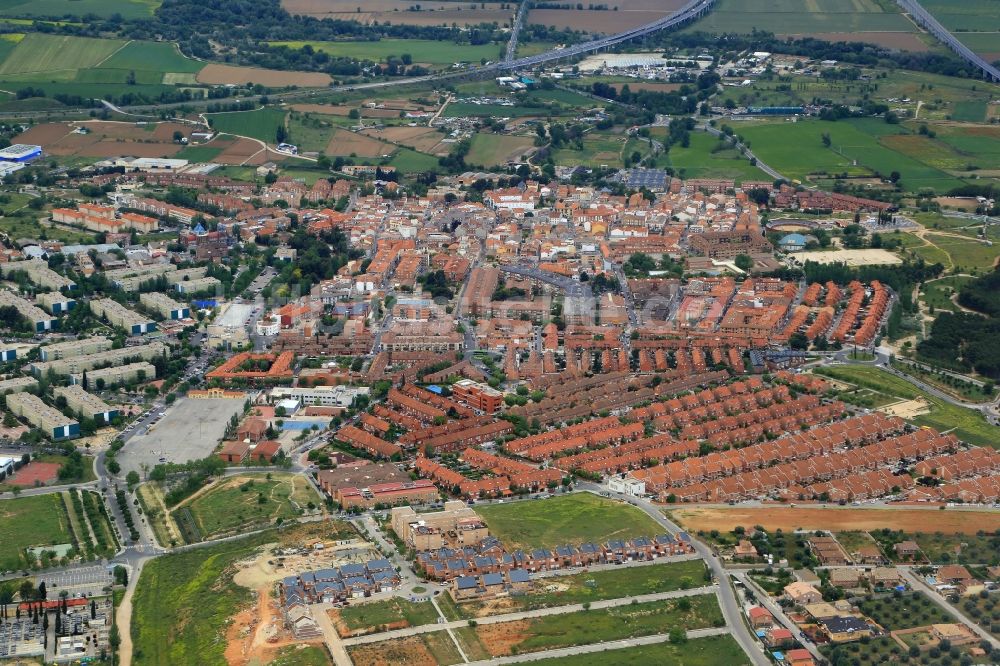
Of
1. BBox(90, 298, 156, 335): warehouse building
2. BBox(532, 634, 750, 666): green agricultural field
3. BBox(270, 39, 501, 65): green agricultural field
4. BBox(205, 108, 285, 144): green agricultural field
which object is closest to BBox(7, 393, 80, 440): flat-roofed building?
BBox(90, 298, 156, 335): warehouse building

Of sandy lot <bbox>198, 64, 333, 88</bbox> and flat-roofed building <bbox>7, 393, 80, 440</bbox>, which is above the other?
sandy lot <bbox>198, 64, 333, 88</bbox>

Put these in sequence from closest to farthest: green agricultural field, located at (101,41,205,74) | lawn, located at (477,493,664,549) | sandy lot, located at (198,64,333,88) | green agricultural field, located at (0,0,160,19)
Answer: lawn, located at (477,493,664,549) < sandy lot, located at (198,64,333,88) < green agricultural field, located at (101,41,205,74) < green agricultural field, located at (0,0,160,19)

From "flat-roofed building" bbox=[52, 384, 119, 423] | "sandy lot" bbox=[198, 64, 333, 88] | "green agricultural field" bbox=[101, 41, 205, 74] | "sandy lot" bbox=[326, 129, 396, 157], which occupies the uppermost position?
"green agricultural field" bbox=[101, 41, 205, 74]

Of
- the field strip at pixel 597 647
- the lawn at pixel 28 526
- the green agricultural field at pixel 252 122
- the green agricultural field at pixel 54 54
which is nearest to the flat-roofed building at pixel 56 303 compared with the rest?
the lawn at pixel 28 526

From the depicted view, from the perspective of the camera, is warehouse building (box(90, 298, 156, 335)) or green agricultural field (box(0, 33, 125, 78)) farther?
green agricultural field (box(0, 33, 125, 78))

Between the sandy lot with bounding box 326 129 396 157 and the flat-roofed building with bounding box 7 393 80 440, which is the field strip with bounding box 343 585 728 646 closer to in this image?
the flat-roofed building with bounding box 7 393 80 440

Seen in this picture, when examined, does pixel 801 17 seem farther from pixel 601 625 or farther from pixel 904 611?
pixel 601 625

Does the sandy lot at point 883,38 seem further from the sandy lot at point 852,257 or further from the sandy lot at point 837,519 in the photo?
the sandy lot at point 837,519

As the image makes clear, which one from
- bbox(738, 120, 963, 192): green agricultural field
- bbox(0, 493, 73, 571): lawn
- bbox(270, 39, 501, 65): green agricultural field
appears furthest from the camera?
bbox(270, 39, 501, 65): green agricultural field
